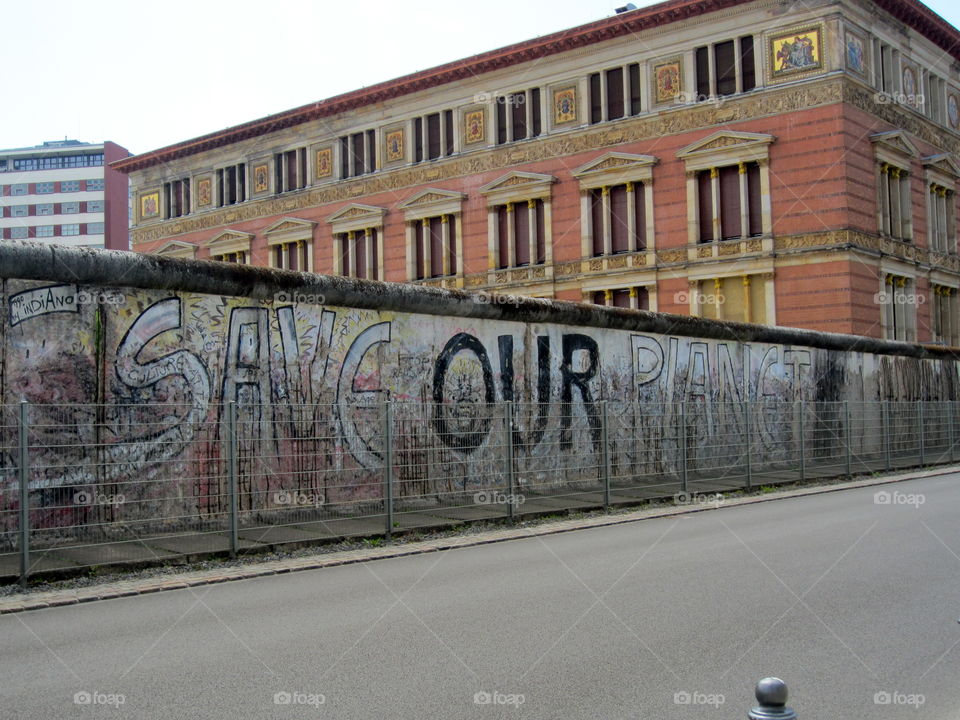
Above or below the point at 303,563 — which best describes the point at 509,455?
above

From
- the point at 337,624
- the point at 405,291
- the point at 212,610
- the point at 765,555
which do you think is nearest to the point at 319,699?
the point at 337,624

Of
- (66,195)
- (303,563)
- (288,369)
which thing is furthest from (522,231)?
(66,195)

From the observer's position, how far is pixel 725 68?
35312 mm

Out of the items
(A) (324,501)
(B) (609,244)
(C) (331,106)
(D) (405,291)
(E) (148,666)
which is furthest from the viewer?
(C) (331,106)

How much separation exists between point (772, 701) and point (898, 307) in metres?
36.8

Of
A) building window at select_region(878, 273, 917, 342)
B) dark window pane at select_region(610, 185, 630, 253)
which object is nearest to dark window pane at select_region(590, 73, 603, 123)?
dark window pane at select_region(610, 185, 630, 253)

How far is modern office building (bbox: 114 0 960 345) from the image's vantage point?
33.7 m

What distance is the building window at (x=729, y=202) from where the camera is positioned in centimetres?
3512

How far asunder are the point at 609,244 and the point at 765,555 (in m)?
29.9

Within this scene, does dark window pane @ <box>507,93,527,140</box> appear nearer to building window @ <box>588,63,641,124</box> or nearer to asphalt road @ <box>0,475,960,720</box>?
building window @ <box>588,63,641,124</box>

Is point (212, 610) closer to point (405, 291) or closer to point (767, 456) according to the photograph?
point (405, 291)

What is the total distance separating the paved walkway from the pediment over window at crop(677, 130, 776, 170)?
22.1 m

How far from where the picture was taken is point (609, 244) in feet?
127

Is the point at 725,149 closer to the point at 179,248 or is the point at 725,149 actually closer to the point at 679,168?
the point at 679,168
